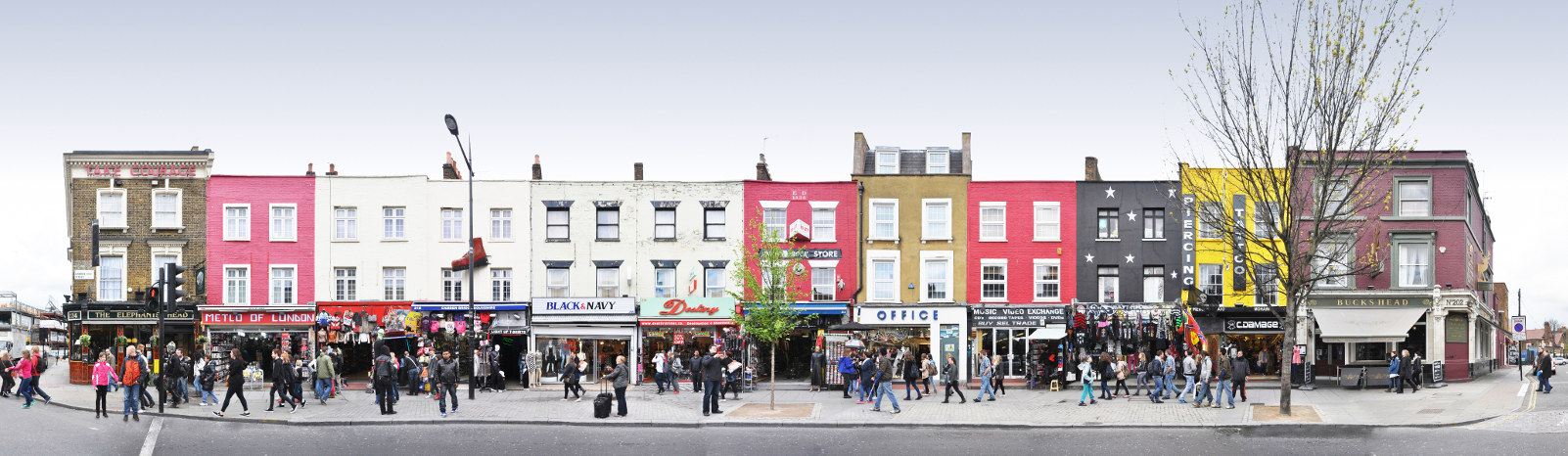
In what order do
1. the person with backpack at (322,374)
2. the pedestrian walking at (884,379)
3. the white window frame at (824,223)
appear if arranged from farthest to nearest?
the white window frame at (824,223)
the person with backpack at (322,374)
the pedestrian walking at (884,379)

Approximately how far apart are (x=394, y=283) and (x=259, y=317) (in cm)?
440

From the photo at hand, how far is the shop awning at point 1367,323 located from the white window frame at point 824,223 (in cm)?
1471

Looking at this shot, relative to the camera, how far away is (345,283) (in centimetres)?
3978

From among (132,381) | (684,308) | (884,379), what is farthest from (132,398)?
(684,308)

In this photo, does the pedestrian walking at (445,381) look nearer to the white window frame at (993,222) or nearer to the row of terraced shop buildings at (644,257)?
the row of terraced shop buildings at (644,257)

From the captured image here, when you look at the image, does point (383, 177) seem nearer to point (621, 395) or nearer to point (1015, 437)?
point (621, 395)

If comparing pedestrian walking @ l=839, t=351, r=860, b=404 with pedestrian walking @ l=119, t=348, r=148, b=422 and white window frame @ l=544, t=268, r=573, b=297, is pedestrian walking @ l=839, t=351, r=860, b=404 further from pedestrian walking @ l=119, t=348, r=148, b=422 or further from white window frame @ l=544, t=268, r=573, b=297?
pedestrian walking @ l=119, t=348, r=148, b=422

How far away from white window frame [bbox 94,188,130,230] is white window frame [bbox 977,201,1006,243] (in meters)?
27.2

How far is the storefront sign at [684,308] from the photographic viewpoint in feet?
127

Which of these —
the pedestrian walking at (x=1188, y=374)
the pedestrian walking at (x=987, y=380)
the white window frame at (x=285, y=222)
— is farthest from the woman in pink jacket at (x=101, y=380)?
the pedestrian walking at (x=1188, y=374)

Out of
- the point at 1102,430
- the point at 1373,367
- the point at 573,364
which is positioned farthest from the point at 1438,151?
the point at 573,364

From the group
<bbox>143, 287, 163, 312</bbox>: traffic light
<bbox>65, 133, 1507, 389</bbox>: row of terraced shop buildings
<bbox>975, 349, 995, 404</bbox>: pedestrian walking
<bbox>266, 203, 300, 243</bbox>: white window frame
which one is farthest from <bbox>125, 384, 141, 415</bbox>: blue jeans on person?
<bbox>975, 349, 995, 404</bbox>: pedestrian walking

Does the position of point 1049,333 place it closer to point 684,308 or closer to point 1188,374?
point 1188,374

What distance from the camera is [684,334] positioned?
127 feet
